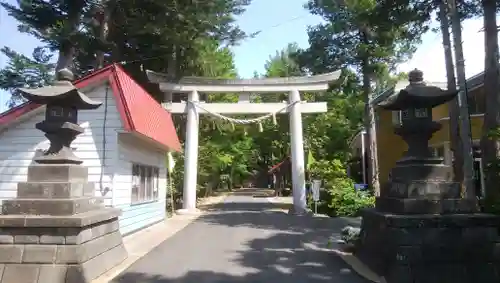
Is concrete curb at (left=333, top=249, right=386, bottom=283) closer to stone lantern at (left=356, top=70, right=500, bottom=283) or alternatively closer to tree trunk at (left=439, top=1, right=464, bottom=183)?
stone lantern at (left=356, top=70, right=500, bottom=283)

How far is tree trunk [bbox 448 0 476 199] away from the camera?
11281 mm

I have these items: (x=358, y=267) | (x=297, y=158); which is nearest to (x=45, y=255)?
(x=358, y=267)

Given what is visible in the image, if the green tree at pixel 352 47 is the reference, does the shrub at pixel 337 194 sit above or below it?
below

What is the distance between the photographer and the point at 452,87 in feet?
40.5

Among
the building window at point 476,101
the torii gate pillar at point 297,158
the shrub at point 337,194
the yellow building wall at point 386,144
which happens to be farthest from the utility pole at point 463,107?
the yellow building wall at point 386,144

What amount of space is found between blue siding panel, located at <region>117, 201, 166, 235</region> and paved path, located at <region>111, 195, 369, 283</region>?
135 centimetres

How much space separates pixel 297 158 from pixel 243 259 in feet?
37.1

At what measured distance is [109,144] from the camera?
1104cm

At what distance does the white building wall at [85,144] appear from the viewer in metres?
10.9

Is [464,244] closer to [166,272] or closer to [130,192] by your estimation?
[166,272]

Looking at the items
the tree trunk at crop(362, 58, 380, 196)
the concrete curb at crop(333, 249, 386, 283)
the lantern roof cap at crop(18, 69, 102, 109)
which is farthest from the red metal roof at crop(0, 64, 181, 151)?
the tree trunk at crop(362, 58, 380, 196)

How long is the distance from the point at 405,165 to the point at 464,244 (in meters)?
1.62

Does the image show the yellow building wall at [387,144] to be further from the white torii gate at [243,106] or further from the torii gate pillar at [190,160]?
the torii gate pillar at [190,160]

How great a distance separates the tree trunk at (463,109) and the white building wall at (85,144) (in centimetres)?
955
